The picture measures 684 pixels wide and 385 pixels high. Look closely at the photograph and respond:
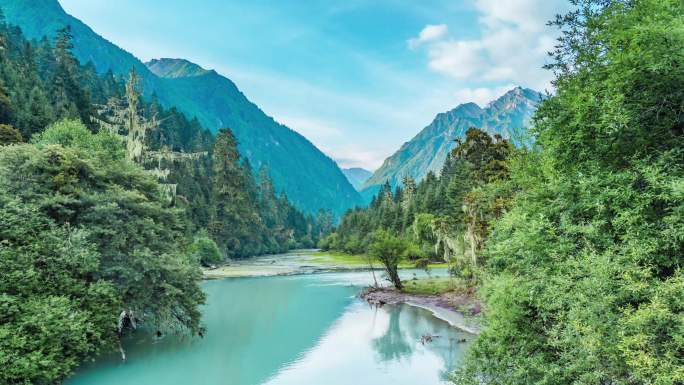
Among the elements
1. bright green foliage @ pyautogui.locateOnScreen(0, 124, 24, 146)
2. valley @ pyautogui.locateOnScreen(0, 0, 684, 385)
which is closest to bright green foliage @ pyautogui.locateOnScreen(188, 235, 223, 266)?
valley @ pyautogui.locateOnScreen(0, 0, 684, 385)

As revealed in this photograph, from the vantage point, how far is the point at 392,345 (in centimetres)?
2398

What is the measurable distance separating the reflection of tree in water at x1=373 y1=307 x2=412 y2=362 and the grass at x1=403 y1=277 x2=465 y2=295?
9822mm

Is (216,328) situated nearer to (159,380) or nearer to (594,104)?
(159,380)

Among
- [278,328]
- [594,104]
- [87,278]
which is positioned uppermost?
[594,104]

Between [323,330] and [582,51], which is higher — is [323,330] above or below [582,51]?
below

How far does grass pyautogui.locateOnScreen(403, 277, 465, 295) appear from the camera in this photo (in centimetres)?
3750

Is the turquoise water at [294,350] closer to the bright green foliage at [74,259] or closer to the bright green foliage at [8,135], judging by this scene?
the bright green foliage at [74,259]

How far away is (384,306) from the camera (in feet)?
115

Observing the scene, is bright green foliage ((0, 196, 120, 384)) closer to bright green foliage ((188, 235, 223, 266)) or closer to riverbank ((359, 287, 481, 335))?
riverbank ((359, 287, 481, 335))

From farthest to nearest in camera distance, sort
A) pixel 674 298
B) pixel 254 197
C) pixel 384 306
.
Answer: pixel 254 197, pixel 384 306, pixel 674 298

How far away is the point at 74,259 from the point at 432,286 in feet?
102

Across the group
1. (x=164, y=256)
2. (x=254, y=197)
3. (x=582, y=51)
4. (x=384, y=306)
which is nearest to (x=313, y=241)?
(x=254, y=197)

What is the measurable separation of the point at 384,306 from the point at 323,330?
9037 millimetres

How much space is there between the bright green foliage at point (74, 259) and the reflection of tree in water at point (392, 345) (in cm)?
951
